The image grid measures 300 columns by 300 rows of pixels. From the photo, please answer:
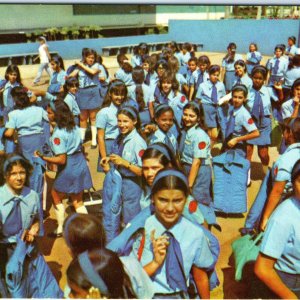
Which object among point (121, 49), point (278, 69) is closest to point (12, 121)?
point (278, 69)

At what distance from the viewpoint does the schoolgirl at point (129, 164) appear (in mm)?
3395

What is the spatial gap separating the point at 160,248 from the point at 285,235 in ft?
1.80

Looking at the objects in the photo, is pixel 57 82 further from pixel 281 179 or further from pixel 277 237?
pixel 277 237

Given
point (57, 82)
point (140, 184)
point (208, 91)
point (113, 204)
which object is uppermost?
point (57, 82)

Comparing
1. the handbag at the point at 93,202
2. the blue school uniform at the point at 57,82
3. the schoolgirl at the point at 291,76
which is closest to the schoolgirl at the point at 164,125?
the handbag at the point at 93,202

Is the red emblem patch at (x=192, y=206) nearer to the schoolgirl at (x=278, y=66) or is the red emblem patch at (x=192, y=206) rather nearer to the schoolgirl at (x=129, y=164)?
the schoolgirl at (x=129, y=164)

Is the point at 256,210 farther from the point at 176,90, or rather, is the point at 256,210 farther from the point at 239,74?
the point at 239,74

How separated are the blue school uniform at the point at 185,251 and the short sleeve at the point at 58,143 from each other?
75.0 inches

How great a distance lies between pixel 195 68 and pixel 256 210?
4612 mm

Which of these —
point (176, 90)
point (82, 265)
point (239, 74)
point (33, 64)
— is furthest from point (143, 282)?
point (33, 64)

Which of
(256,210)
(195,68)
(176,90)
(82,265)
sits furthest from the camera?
(195,68)

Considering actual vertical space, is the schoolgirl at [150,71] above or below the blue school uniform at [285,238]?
above

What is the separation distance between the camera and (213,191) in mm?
4293

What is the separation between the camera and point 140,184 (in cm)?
343
